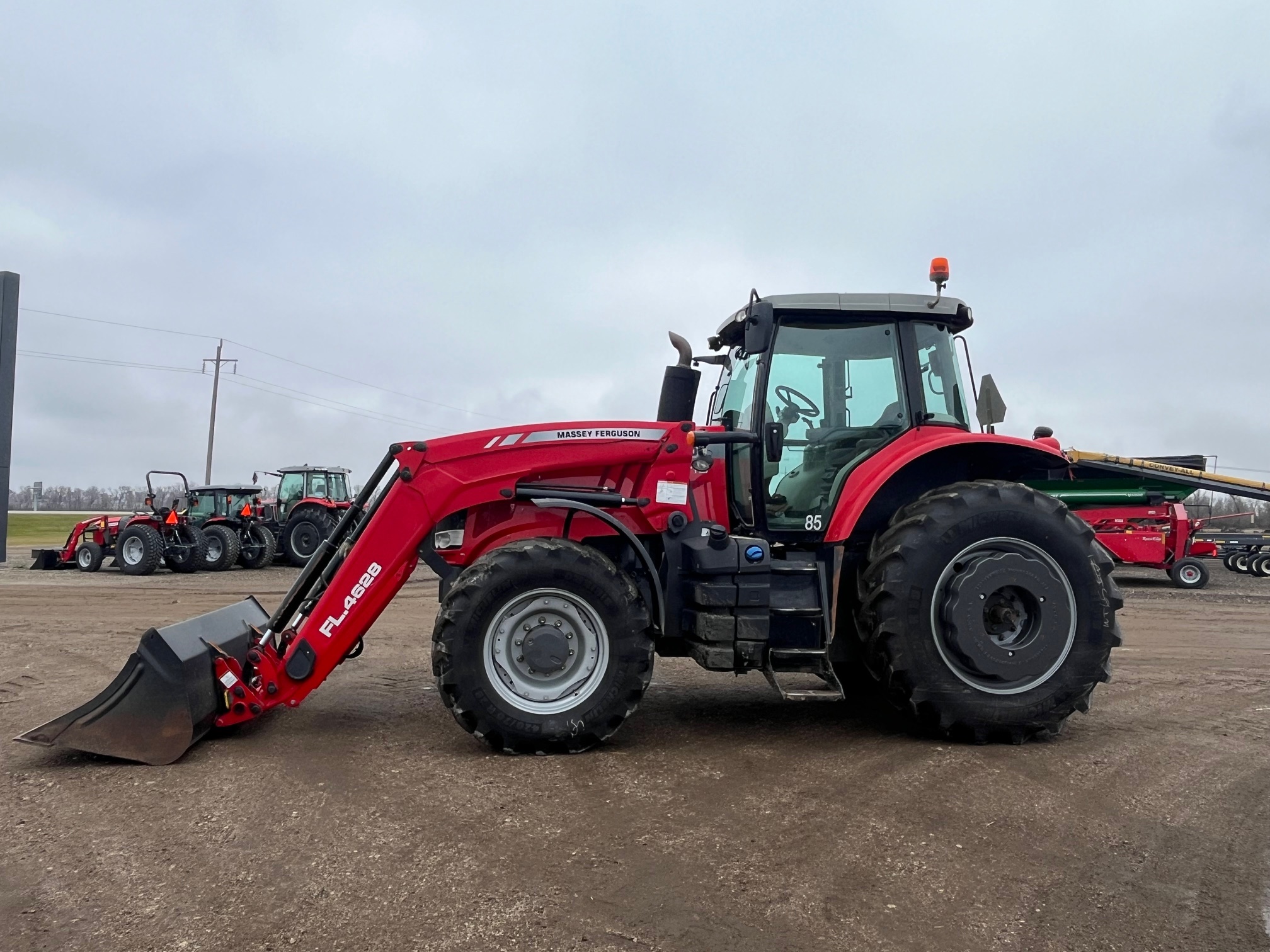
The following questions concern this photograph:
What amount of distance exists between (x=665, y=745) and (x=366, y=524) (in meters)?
1.88

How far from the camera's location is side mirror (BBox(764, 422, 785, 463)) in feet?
16.7

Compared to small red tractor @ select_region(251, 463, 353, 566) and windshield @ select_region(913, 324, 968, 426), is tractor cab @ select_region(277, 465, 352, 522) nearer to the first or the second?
small red tractor @ select_region(251, 463, 353, 566)

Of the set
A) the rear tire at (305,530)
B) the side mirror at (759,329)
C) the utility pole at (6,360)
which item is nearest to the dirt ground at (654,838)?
the side mirror at (759,329)

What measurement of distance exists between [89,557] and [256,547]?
3.23 metres

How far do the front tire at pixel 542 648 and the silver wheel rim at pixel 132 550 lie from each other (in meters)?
16.1

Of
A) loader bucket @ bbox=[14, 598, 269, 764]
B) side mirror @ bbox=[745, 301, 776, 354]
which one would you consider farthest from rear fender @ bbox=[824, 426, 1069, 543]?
A: loader bucket @ bbox=[14, 598, 269, 764]

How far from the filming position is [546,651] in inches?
172

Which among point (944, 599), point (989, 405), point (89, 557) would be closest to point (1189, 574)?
point (989, 405)

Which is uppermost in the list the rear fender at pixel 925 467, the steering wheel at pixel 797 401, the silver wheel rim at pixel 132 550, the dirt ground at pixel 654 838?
the steering wheel at pixel 797 401

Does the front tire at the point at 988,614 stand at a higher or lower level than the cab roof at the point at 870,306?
lower

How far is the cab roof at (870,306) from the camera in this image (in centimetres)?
522

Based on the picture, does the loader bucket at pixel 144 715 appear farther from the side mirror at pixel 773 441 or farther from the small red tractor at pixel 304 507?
the small red tractor at pixel 304 507

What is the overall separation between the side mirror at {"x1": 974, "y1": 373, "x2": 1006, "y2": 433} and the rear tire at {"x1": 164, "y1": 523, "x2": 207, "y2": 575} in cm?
1696

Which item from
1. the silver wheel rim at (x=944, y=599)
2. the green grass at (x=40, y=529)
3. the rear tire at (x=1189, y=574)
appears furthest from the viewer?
the green grass at (x=40, y=529)
